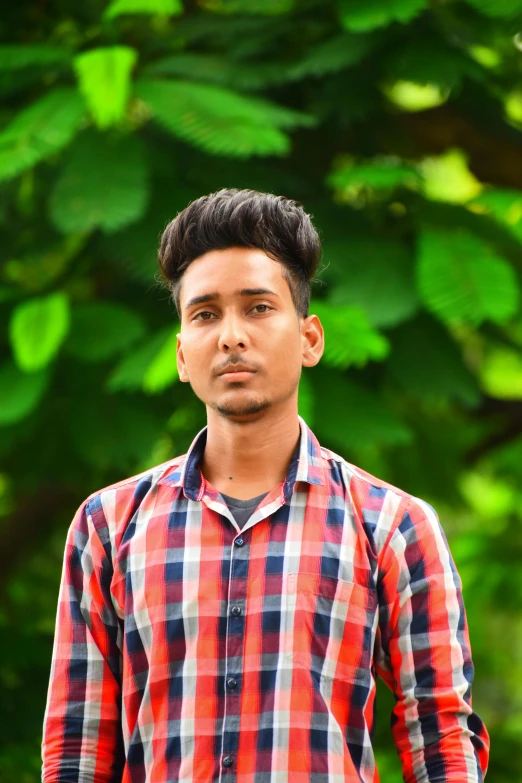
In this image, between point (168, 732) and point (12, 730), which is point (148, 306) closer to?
point (12, 730)

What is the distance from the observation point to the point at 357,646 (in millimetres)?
1772

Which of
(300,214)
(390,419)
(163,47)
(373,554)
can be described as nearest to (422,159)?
(163,47)

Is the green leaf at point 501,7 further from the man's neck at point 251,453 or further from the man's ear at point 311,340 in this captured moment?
the man's neck at point 251,453

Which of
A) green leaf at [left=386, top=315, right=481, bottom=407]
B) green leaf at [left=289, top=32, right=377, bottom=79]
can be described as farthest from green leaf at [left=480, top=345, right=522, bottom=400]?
green leaf at [left=289, top=32, right=377, bottom=79]

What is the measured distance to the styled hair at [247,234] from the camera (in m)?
1.88

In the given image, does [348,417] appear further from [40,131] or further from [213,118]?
[40,131]

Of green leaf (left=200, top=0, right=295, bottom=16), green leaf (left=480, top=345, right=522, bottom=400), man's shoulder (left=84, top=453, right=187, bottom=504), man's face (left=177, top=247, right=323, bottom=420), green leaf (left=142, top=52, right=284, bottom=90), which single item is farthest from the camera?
green leaf (left=480, top=345, right=522, bottom=400)

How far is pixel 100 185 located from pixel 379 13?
42.2 inches

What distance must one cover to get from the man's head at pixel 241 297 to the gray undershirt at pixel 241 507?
0.50 ft

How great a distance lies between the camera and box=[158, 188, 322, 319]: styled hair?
188cm

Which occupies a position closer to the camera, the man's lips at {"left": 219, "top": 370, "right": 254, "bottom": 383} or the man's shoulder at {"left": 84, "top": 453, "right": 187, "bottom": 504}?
the man's lips at {"left": 219, "top": 370, "right": 254, "bottom": 383}

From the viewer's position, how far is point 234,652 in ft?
5.72

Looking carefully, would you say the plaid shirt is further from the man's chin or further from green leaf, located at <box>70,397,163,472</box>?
green leaf, located at <box>70,397,163,472</box>

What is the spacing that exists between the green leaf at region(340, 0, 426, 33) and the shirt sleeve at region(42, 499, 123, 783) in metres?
2.14
